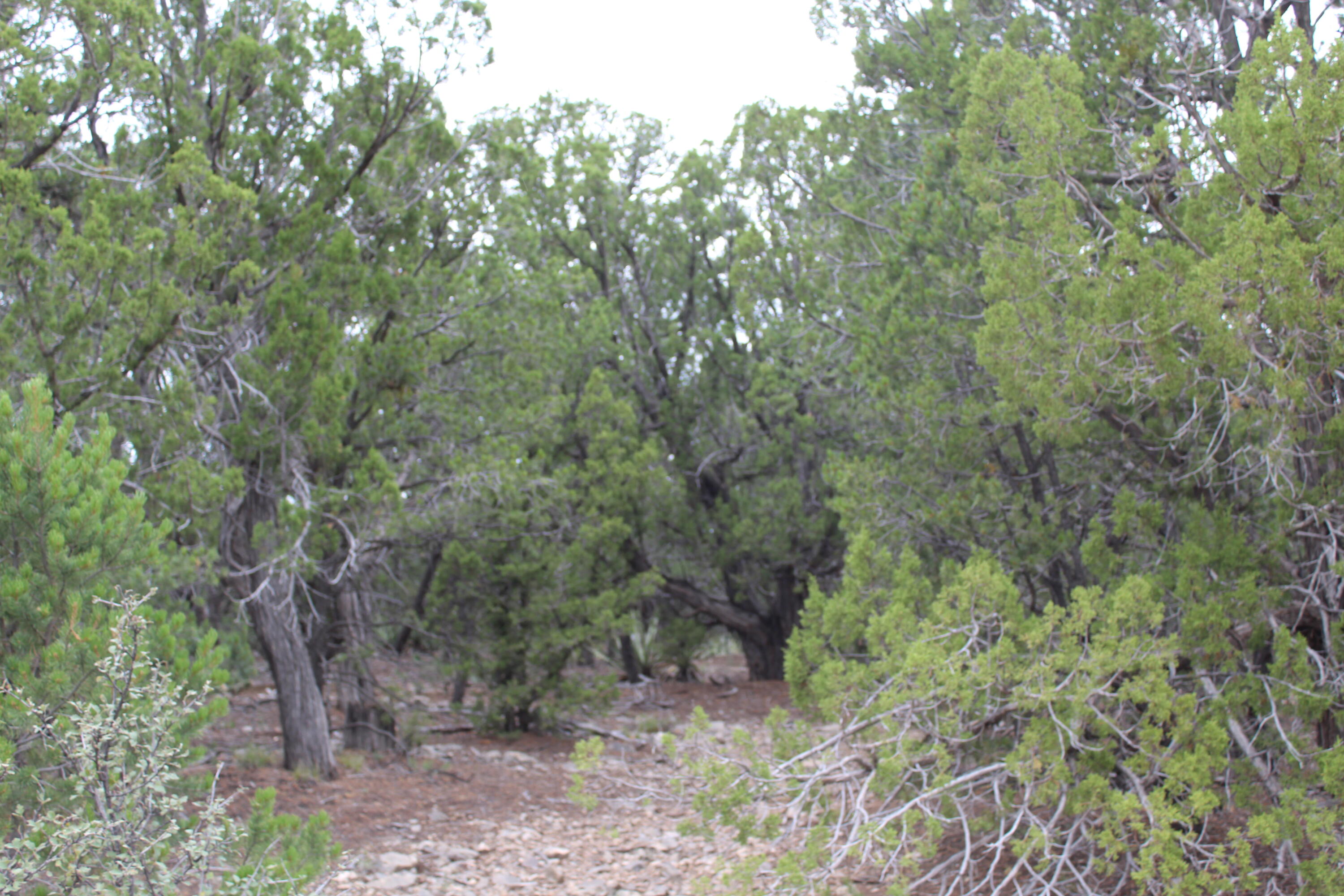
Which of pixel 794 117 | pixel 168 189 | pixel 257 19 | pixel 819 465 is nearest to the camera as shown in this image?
pixel 168 189

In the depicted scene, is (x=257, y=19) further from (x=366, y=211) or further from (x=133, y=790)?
(x=133, y=790)

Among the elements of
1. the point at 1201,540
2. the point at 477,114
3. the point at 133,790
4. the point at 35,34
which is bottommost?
the point at 133,790

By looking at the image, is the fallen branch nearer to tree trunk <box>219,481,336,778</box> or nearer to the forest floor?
the forest floor

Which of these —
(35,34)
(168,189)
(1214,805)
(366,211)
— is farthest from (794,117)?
(1214,805)

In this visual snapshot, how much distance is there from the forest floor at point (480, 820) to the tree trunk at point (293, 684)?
18 cm

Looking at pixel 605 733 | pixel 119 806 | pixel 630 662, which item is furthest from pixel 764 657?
pixel 119 806

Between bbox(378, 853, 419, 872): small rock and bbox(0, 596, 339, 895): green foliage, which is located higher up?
bbox(0, 596, 339, 895): green foliage

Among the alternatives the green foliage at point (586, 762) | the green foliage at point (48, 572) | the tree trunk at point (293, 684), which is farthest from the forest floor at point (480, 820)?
the green foliage at point (48, 572)

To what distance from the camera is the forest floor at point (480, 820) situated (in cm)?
577

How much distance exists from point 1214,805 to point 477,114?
22.8 feet

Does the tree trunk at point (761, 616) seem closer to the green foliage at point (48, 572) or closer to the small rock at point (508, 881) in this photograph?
the small rock at point (508, 881)

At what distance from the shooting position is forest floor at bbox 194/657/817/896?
5766 mm

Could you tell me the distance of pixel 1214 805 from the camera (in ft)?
12.7

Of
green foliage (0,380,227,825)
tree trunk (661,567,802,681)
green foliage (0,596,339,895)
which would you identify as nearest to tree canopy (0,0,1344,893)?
green foliage (0,380,227,825)
